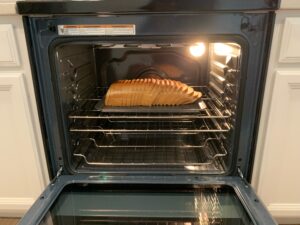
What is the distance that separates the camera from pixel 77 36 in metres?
0.74

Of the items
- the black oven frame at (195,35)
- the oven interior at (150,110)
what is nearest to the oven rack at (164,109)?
the oven interior at (150,110)

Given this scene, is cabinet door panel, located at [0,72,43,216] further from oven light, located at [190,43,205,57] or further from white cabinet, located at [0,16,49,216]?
oven light, located at [190,43,205,57]

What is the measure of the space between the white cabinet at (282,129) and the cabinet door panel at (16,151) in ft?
2.64

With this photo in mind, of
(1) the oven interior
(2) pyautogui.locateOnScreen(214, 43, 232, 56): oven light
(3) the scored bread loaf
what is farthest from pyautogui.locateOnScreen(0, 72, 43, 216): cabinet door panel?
(2) pyautogui.locateOnScreen(214, 43, 232, 56): oven light

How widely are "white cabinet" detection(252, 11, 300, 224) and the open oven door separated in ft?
0.50

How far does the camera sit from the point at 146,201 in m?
0.84

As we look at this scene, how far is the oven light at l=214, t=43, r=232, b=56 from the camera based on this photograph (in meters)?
0.96

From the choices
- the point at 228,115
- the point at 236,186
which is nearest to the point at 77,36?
the point at 228,115

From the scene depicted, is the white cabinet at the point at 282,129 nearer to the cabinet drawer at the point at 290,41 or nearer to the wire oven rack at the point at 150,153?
the cabinet drawer at the point at 290,41

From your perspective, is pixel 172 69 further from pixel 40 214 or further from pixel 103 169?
pixel 40 214

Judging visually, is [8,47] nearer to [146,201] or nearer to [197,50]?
[146,201]

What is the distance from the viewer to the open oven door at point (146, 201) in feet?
2.45

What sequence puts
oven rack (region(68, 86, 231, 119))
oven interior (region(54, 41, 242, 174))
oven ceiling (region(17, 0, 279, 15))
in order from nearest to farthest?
oven ceiling (region(17, 0, 279, 15)), oven interior (region(54, 41, 242, 174)), oven rack (region(68, 86, 231, 119))

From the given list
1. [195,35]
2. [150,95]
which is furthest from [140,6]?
[150,95]
